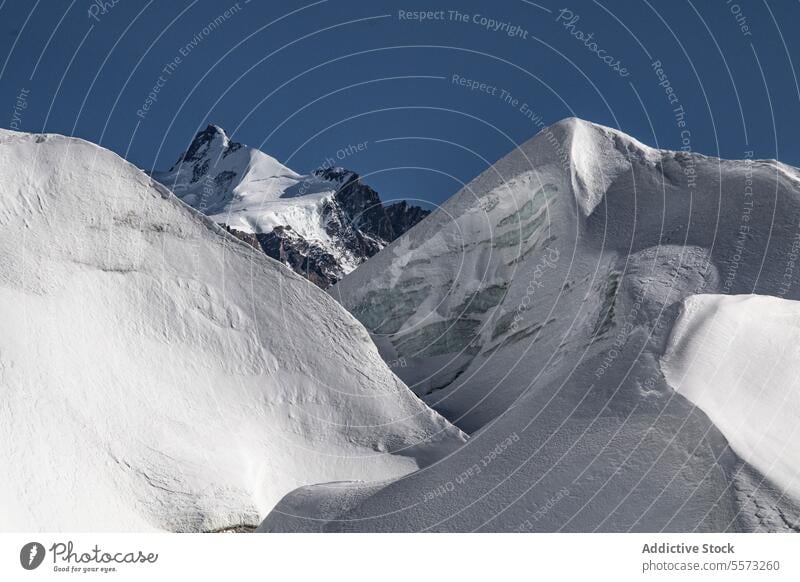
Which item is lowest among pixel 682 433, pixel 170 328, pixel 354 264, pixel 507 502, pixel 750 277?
pixel 354 264

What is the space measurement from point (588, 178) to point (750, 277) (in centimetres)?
601

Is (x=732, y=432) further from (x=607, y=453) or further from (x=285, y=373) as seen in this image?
(x=285, y=373)

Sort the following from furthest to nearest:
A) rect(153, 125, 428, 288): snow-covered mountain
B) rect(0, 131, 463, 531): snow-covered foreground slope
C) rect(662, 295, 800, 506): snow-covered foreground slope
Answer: rect(153, 125, 428, 288): snow-covered mountain
rect(0, 131, 463, 531): snow-covered foreground slope
rect(662, 295, 800, 506): snow-covered foreground slope

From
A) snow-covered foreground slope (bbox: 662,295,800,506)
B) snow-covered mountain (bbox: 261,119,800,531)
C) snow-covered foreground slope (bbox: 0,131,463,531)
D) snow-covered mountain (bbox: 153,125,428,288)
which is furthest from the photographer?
snow-covered mountain (bbox: 153,125,428,288)

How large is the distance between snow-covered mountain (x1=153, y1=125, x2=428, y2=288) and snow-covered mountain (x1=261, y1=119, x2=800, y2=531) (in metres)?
49.4

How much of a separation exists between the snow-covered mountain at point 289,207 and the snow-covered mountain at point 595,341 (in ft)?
162

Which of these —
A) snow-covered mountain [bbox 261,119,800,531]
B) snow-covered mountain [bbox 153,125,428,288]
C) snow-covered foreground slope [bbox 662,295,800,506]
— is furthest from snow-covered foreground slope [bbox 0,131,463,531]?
snow-covered mountain [bbox 153,125,428,288]

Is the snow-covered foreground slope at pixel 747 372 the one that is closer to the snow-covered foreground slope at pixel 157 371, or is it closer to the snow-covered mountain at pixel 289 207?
the snow-covered foreground slope at pixel 157 371

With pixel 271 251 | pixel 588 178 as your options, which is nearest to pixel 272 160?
pixel 271 251

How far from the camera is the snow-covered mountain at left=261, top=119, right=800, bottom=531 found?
11.8 m

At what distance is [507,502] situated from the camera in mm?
12078

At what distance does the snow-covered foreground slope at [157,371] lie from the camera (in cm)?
1447

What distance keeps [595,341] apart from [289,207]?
71925mm

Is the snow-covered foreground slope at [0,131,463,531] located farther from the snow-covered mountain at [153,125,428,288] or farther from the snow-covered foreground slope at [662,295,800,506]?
the snow-covered mountain at [153,125,428,288]
